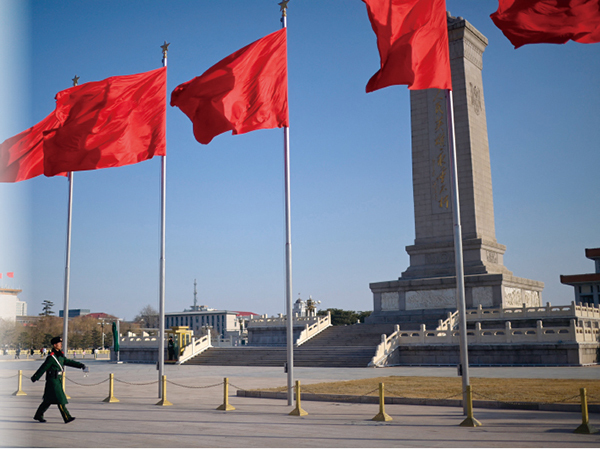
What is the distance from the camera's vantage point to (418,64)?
12047 millimetres

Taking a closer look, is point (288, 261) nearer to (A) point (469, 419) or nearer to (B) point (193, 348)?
(A) point (469, 419)

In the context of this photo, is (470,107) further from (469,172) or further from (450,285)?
(450,285)

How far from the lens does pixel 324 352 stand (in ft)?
104

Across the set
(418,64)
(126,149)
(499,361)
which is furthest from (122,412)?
(499,361)

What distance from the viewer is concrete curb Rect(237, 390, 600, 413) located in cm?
1215

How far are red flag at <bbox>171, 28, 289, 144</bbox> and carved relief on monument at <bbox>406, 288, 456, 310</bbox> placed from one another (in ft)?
84.4

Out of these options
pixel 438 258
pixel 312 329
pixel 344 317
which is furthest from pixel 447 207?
pixel 344 317

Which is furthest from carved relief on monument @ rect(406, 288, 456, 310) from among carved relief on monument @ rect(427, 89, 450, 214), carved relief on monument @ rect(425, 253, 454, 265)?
carved relief on monument @ rect(427, 89, 450, 214)

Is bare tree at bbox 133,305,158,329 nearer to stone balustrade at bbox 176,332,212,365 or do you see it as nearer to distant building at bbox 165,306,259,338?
distant building at bbox 165,306,259,338

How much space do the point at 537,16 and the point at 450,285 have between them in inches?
1086

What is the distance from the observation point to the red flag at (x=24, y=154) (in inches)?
675

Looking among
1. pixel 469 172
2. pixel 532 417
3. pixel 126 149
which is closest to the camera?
pixel 532 417

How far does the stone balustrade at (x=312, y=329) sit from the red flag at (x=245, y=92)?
22.2 m

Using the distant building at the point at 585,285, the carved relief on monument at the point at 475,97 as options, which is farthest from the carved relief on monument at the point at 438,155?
the distant building at the point at 585,285
